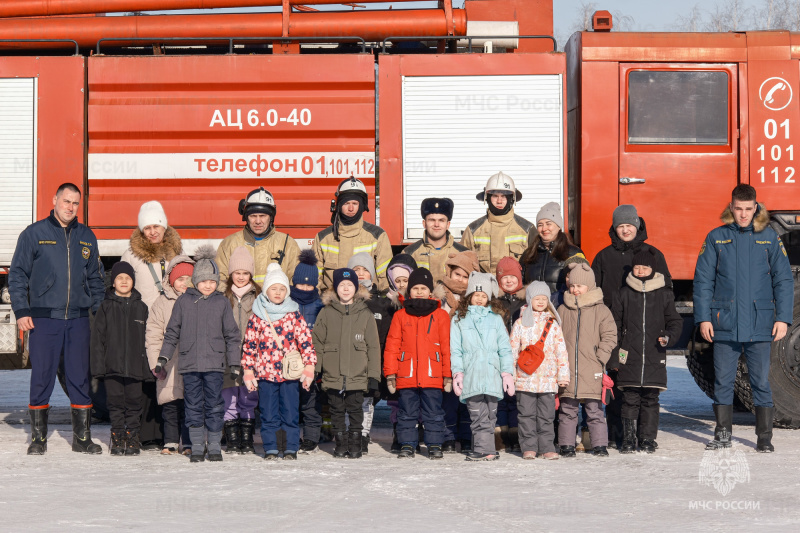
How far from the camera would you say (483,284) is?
692cm

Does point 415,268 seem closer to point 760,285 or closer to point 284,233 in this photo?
point 284,233

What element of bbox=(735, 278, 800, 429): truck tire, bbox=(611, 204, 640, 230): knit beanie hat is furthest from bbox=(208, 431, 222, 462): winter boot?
bbox=(735, 278, 800, 429): truck tire

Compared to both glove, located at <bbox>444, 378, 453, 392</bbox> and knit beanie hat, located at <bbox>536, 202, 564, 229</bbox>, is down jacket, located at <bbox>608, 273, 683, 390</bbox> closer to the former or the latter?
knit beanie hat, located at <bbox>536, 202, 564, 229</bbox>

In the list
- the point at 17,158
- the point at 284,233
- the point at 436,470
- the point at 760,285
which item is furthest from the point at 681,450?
the point at 17,158

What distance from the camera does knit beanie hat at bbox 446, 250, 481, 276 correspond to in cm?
711

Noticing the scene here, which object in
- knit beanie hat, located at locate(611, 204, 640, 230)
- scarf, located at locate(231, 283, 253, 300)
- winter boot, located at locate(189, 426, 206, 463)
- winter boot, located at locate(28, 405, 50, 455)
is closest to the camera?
winter boot, located at locate(189, 426, 206, 463)

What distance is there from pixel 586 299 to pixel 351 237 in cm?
188

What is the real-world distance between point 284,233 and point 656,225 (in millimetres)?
3060

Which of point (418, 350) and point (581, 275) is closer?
point (418, 350)

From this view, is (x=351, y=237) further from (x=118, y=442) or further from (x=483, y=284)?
(x=118, y=442)

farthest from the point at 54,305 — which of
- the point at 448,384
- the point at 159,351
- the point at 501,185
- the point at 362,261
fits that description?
the point at 501,185

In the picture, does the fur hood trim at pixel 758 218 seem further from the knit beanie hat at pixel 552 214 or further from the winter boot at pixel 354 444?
the winter boot at pixel 354 444

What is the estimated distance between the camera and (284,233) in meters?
7.74

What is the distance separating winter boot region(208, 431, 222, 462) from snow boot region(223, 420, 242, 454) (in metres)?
0.34
